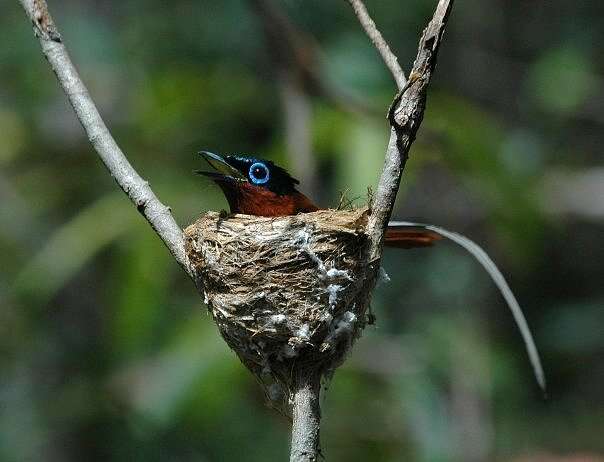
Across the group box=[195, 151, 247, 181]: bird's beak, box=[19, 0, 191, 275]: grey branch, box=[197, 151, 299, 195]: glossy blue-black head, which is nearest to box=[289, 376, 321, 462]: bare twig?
box=[19, 0, 191, 275]: grey branch

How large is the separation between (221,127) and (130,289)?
221cm

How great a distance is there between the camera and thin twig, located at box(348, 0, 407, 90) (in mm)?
3040

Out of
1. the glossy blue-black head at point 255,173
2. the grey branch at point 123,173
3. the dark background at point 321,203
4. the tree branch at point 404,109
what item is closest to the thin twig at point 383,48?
the tree branch at point 404,109

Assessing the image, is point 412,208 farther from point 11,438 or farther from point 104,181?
point 11,438

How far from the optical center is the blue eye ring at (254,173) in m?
5.21

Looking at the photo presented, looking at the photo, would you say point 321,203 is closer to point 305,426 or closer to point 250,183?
point 250,183

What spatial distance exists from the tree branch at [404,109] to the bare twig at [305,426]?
0.55 meters

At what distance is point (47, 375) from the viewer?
29.8 feet

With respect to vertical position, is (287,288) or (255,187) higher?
(287,288)

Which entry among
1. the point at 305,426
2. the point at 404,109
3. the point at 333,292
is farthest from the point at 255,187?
the point at 305,426

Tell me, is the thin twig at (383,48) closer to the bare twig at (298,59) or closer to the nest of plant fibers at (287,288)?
the nest of plant fibers at (287,288)

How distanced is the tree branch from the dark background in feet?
8.78

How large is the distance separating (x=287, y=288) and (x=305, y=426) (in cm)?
98

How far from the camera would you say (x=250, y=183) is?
5180 millimetres
